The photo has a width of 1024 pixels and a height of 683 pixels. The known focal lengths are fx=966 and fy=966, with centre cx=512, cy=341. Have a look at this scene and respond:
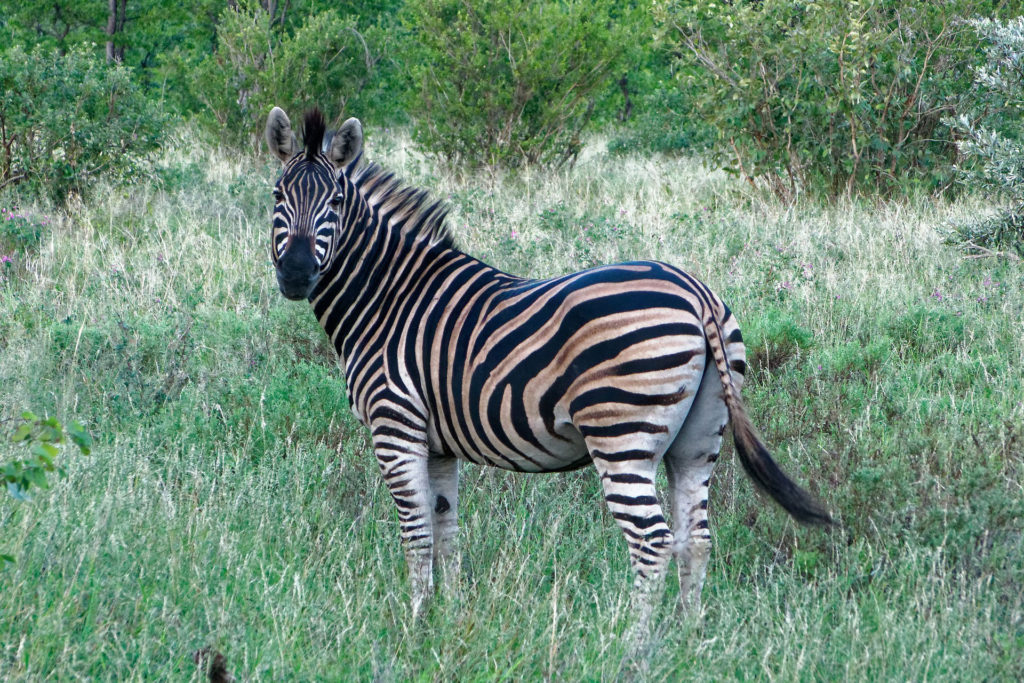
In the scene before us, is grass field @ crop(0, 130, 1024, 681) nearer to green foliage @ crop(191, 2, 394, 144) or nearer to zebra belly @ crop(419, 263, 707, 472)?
zebra belly @ crop(419, 263, 707, 472)

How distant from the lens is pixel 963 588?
3342 millimetres

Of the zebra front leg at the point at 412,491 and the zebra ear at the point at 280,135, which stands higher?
the zebra ear at the point at 280,135

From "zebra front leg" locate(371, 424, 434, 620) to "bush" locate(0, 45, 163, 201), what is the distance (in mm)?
6950

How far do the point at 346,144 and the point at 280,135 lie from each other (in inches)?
11.1

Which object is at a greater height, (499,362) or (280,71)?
(280,71)

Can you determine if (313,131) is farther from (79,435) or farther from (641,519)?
(641,519)

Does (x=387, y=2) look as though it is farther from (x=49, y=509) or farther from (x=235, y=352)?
(x=49, y=509)

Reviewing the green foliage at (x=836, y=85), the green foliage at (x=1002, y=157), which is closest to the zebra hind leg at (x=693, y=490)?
the green foliage at (x=1002, y=157)

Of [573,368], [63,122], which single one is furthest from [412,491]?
[63,122]

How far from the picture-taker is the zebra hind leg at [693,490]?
3.39 m

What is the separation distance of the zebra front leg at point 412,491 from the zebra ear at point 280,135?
126 centimetres

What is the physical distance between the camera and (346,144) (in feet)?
13.1

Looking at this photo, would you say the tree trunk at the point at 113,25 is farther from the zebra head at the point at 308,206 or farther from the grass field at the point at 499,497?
the zebra head at the point at 308,206

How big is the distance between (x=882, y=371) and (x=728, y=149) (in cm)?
592
